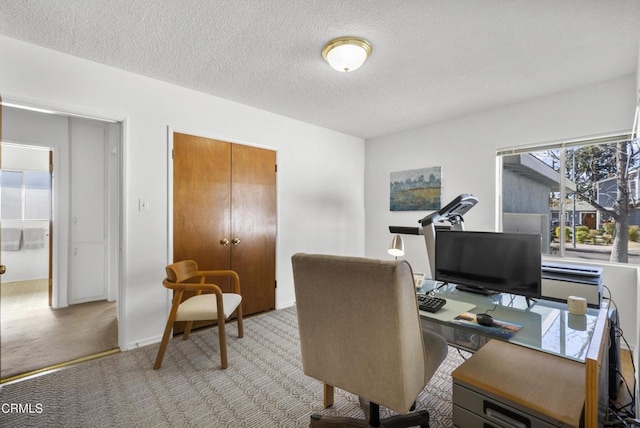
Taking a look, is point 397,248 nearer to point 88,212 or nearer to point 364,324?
point 364,324

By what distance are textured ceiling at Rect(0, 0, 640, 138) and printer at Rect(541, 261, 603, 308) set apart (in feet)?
5.22

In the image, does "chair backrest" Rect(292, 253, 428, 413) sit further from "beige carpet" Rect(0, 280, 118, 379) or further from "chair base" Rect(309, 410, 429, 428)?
"beige carpet" Rect(0, 280, 118, 379)

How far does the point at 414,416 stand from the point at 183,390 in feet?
4.89

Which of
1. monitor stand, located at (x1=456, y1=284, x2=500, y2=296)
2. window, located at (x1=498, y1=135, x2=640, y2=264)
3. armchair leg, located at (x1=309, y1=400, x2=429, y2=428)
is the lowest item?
armchair leg, located at (x1=309, y1=400, x2=429, y2=428)

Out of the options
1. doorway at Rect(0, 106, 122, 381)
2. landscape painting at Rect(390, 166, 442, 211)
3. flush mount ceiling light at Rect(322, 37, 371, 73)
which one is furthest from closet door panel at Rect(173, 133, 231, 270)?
landscape painting at Rect(390, 166, 442, 211)

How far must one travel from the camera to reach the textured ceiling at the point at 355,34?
1.70m

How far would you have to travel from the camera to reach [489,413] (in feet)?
4.01

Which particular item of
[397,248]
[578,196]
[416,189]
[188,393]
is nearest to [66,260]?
[188,393]

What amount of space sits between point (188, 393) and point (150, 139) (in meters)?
2.14

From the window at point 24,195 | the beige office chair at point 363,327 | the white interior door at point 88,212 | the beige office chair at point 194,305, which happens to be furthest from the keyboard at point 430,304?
the window at point 24,195

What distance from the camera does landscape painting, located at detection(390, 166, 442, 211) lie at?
150 inches

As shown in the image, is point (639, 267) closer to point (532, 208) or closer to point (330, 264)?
point (532, 208)

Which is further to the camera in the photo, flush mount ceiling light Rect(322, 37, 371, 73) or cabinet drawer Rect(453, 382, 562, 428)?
flush mount ceiling light Rect(322, 37, 371, 73)

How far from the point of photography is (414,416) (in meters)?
1.47
